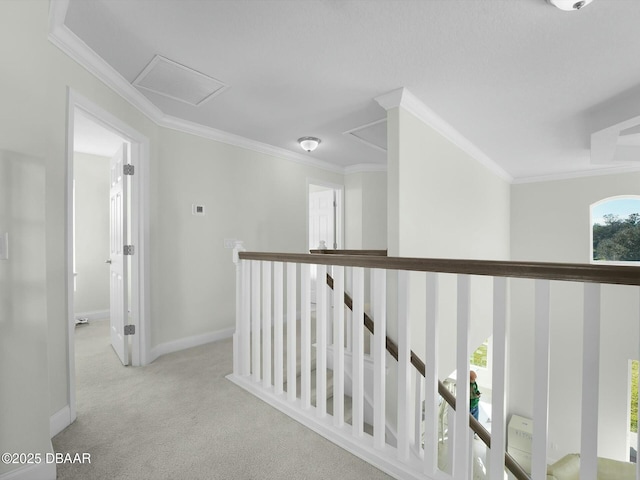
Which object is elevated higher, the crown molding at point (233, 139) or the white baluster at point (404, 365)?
the crown molding at point (233, 139)

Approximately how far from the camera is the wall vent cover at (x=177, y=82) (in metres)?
2.15

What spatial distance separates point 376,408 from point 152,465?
1144mm

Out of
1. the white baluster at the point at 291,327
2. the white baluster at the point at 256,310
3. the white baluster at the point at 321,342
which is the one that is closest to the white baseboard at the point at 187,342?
the white baluster at the point at 256,310

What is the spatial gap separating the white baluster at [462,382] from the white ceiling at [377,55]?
147 cm

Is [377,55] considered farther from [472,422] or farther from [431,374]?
[472,422]

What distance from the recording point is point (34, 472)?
1.33 metres

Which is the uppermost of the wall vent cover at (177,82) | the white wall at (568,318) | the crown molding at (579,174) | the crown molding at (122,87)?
the wall vent cover at (177,82)

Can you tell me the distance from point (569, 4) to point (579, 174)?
4.86 metres

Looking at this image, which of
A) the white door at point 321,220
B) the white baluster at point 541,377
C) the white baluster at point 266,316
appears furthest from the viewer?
the white door at point 321,220

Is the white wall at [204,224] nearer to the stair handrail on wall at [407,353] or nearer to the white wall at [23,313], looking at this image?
the stair handrail on wall at [407,353]

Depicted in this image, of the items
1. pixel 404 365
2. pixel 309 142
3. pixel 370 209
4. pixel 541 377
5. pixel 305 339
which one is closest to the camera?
pixel 541 377

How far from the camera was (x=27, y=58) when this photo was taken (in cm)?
135

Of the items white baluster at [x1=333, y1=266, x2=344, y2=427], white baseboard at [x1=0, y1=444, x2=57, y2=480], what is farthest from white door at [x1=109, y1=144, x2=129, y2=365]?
white baluster at [x1=333, y1=266, x2=344, y2=427]

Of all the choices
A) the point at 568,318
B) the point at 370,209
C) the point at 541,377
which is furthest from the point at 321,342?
the point at 568,318
